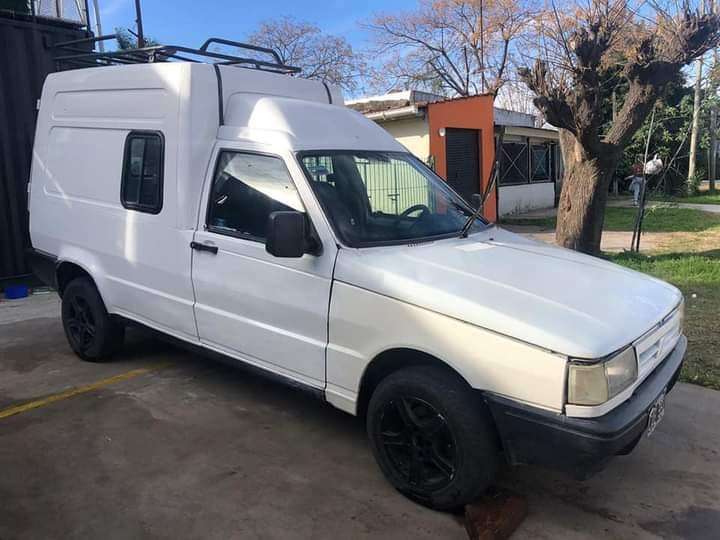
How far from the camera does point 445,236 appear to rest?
3852mm

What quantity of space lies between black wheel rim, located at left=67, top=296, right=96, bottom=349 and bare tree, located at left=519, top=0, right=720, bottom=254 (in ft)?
19.8

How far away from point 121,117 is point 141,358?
2144mm

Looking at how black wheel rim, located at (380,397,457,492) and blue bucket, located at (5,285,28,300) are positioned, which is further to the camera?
blue bucket, located at (5,285,28,300)

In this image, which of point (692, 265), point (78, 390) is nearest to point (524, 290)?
point (78, 390)

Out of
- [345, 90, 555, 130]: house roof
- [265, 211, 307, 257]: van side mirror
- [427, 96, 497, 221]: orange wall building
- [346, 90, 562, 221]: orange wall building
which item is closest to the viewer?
[265, 211, 307, 257]: van side mirror

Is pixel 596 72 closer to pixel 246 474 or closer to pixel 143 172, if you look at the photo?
pixel 143 172

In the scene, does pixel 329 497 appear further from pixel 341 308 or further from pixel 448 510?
pixel 341 308

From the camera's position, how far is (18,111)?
27.7 feet

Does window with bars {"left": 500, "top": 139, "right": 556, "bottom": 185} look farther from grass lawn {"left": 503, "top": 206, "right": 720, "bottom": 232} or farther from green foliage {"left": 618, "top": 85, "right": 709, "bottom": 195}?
green foliage {"left": 618, "top": 85, "right": 709, "bottom": 195}

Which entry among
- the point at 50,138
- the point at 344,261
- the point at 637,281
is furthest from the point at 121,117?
the point at 637,281

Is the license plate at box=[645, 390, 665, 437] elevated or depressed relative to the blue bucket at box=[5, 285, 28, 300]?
elevated

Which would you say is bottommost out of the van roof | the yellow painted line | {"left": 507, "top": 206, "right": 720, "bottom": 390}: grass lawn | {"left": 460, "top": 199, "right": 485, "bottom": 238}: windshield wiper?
{"left": 507, "top": 206, "right": 720, "bottom": 390}: grass lawn

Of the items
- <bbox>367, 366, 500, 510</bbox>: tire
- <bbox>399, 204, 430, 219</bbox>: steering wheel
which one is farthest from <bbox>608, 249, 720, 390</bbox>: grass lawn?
<bbox>367, 366, 500, 510</bbox>: tire

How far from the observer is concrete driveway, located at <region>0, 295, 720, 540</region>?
299cm
